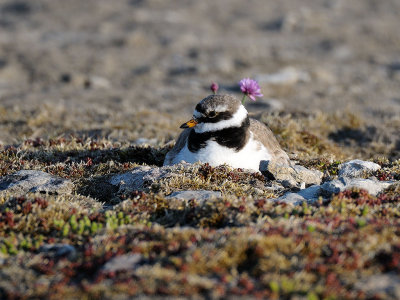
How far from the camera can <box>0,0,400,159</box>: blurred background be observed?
1498 centimetres

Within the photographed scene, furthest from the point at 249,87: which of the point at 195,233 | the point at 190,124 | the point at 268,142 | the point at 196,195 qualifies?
the point at 195,233

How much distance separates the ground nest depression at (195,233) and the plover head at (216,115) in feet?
2.38

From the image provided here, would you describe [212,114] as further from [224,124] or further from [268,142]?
[268,142]

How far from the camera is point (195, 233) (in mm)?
5641

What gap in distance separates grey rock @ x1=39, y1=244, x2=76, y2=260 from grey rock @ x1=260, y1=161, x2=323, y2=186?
399cm

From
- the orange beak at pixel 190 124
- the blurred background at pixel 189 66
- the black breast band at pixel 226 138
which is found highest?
the orange beak at pixel 190 124

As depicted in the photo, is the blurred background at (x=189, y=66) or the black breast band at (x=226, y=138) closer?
the black breast band at (x=226, y=138)

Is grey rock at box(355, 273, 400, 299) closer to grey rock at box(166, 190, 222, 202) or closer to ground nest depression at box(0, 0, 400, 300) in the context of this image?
ground nest depression at box(0, 0, 400, 300)

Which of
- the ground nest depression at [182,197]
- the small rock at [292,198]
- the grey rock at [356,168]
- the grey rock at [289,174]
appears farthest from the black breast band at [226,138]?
the grey rock at [356,168]

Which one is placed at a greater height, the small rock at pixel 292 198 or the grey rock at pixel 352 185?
the grey rock at pixel 352 185

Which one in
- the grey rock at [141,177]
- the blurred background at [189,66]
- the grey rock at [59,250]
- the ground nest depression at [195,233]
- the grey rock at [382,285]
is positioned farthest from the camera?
the blurred background at [189,66]

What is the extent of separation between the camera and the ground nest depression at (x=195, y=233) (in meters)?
4.73

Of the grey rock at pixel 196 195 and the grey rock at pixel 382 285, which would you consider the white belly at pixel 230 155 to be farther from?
the grey rock at pixel 382 285

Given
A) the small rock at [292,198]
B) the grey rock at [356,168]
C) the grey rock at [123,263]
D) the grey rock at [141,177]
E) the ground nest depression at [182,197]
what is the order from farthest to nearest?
the grey rock at [356,168] → the grey rock at [141,177] → the small rock at [292,198] → the grey rock at [123,263] → the ground nest depression at [182,197]
